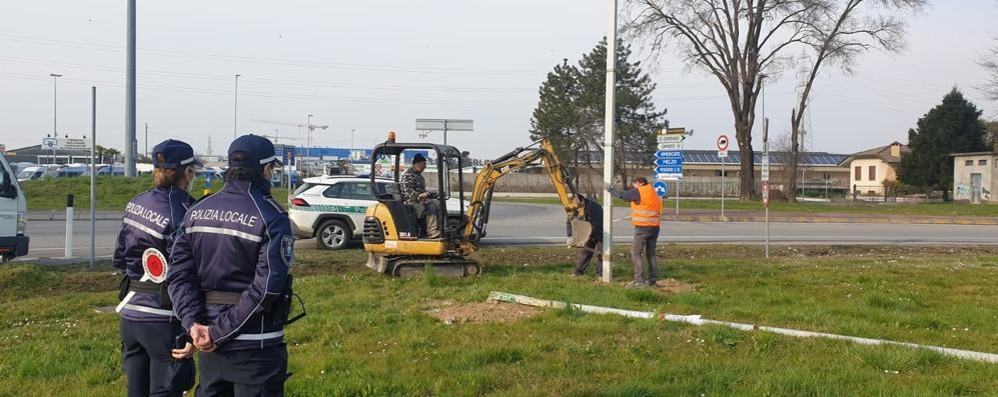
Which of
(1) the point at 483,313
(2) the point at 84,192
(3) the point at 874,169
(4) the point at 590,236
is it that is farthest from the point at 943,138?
(1) the point at 483,313

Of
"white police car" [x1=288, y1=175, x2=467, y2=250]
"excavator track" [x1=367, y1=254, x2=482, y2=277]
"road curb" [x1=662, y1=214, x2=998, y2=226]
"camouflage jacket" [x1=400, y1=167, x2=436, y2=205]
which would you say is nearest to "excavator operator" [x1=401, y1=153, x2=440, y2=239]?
"camouflage jacket" [x1=400, y1=167, x2=436, y2=205]

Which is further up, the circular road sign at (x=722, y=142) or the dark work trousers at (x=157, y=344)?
the circular road sign at (x=722, y=142)

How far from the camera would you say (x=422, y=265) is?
12.3 m

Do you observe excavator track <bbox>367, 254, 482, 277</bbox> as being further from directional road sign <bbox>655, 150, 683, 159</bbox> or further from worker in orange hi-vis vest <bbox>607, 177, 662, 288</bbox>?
directional road sign <bbox>655, 150, 683, 159</bbox>

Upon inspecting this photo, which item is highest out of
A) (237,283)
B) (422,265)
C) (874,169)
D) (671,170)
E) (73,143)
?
(874,169)

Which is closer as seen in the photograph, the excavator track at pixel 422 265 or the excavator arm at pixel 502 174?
the excavator track at pixel 422 265

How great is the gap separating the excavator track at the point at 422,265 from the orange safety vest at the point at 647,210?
8.47 feet

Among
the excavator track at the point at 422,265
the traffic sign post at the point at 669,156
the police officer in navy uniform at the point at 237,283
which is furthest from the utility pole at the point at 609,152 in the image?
the traffic sign post at the point at 669,156

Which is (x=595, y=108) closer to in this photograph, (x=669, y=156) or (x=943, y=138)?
(x=943, y=138)

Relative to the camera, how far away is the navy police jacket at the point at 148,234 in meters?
4.43

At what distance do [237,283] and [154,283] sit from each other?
102cm

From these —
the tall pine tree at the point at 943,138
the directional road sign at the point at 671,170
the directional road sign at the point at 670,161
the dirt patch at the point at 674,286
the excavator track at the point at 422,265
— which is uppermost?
the tall pine tree at the point at 943,138

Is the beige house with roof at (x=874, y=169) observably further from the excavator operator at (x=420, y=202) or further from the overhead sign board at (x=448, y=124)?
the excavator operator at (x=420, y=202)

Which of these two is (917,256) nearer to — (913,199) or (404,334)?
(404,334)
